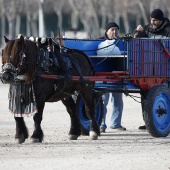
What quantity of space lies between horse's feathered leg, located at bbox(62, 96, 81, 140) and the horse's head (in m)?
1.42

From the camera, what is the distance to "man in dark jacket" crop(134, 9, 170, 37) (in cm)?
1678

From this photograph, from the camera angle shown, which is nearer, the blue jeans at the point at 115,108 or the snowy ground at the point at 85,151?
the snowy ground at the point at 85,151

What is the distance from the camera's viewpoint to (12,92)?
48.3 ft

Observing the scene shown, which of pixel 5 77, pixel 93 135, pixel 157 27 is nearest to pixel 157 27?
pixel 157 27

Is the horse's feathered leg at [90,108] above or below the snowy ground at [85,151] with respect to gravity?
above

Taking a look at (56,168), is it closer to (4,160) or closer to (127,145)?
(4,160)

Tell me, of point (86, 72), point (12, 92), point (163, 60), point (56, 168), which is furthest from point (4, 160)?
point (163, 60)

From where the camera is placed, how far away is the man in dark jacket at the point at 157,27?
55.1 feet

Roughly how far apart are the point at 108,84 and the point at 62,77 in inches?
53.1

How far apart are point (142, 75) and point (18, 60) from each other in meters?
2.36

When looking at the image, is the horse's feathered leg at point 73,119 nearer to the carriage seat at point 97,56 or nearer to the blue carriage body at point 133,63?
the blue carriage body at point 133,63

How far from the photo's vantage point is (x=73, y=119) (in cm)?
1591

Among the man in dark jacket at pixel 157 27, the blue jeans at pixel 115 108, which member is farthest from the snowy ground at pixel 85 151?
the man in dark jacket at pixel 157 27

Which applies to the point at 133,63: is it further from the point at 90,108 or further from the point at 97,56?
the point at 90,108
